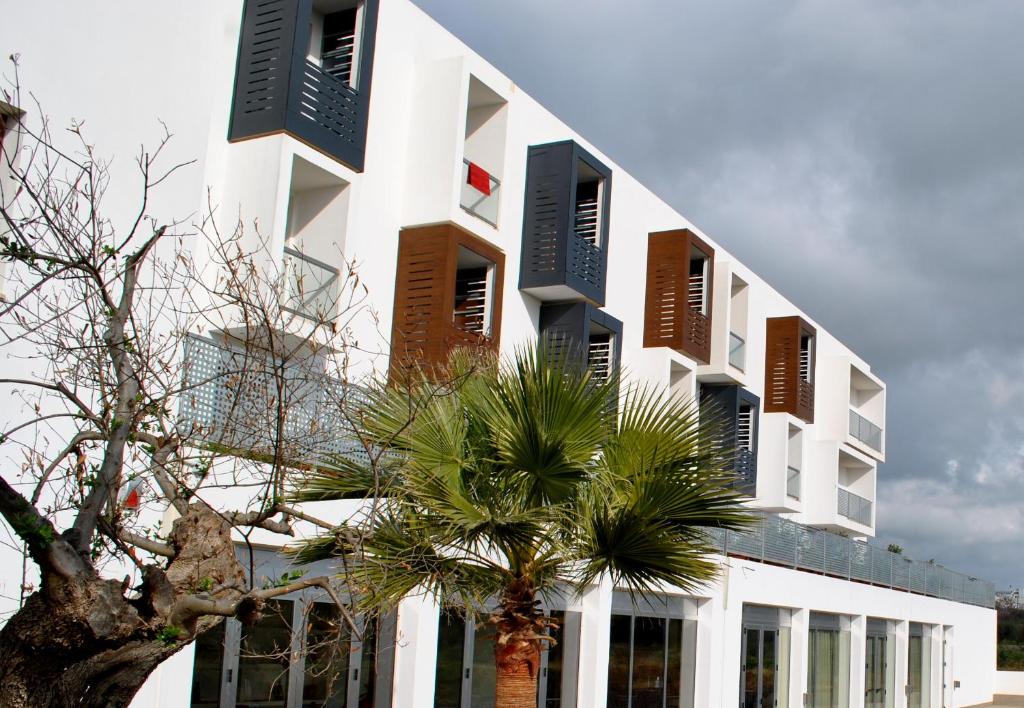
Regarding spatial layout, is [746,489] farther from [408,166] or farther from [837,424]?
[408,166]

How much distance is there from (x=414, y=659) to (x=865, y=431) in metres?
28.8

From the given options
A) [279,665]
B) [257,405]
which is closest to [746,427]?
[279,665]

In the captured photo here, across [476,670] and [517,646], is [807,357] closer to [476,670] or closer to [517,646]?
[476,670]

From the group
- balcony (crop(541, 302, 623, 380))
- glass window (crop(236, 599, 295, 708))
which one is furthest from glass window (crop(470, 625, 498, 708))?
balcony (crop(541, 302, 623, 380))

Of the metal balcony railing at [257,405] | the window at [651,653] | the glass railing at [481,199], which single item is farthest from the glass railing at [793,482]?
the metal balcony railing at [257,405]

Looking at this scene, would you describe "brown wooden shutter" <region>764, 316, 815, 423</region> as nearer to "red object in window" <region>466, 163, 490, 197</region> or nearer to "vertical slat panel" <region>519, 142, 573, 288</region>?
"vertical slat panel" <region>519, 142, 573, 288</region>

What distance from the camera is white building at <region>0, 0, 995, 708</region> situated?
15250 mm

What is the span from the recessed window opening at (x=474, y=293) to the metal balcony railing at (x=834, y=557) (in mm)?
5946

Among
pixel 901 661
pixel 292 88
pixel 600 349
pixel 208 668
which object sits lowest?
pixel 901 661

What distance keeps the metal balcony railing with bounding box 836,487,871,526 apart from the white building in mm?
1550

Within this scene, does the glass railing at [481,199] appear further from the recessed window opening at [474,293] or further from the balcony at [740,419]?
the balcony at [740,419]

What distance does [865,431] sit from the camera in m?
43.1

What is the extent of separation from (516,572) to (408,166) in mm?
9525

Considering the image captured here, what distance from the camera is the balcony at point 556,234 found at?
2241 centimetres
